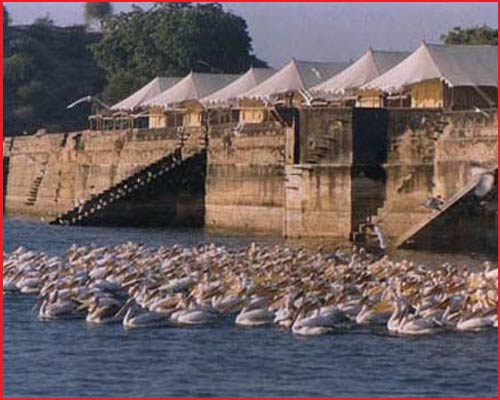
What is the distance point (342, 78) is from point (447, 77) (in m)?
7.89

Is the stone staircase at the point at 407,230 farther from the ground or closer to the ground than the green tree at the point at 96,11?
closer to the ground

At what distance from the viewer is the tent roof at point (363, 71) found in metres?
61.0

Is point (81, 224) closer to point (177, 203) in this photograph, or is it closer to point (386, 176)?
point (177, 203)

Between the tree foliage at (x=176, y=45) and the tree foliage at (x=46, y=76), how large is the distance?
30.0 ft

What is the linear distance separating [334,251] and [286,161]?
7487 millimetres

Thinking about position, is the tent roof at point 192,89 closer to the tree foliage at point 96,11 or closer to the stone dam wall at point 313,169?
the stone dam wall at point 313,169

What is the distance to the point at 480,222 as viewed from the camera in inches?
1652

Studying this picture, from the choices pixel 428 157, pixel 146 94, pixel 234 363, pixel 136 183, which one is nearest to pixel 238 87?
pixel 146 94

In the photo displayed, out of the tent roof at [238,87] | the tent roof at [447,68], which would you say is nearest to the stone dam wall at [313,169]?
the tent roof at [447,68]

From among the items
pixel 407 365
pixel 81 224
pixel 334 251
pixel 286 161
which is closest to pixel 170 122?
pixel 81 224

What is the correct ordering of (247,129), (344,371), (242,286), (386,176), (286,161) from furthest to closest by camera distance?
(247,129), (286,161), (386,176), (242,286), (344,371)

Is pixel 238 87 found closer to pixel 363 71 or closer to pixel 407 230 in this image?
pixel 363 71

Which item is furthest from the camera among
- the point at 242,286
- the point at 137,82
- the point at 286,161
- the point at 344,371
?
the point at 137,82

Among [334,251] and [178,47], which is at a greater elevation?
[178,47]
